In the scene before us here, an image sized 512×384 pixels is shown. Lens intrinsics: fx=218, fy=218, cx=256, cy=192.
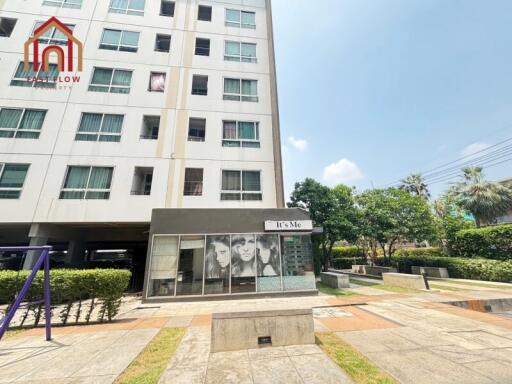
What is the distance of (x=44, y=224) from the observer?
38.7 feet

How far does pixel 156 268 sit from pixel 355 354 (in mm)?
9502

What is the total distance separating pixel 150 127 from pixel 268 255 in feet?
37.1

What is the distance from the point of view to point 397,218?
1984 cm

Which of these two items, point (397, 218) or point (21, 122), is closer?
point (21, 122)

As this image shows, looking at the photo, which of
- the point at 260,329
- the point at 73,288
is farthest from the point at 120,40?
the point at 260,329

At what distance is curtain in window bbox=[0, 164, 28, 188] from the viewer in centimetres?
1164

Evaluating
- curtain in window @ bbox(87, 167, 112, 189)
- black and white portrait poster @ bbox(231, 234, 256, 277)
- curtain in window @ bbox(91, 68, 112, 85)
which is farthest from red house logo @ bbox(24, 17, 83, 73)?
black and white portrait poster @ bbox(231, 234, 256, 277)

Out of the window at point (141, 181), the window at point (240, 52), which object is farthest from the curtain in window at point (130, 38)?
the window at point (141, 181)

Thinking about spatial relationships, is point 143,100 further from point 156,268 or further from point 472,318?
point 472,318

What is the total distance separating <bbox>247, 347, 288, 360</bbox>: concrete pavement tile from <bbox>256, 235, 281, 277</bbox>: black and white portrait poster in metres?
6.52

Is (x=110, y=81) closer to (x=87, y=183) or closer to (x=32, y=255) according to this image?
(x=87, y=183)

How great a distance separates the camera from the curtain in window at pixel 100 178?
1217 centimetres

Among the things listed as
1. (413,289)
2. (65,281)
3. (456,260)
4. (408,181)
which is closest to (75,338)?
(65,281)

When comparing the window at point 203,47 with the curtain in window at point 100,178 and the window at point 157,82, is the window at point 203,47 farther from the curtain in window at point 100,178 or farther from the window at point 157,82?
the curtain in window at point 100,178
